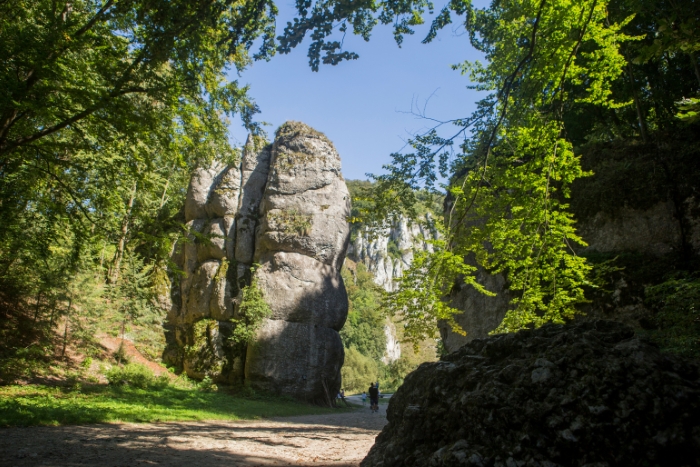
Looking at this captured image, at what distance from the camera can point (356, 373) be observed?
4438cm

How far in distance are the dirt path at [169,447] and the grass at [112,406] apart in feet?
1.64

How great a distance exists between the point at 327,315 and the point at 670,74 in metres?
15.5

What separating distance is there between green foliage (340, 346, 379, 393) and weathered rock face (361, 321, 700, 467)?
41535mm

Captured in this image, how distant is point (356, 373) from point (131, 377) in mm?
34556

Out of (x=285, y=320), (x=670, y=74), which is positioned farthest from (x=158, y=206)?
(x=670, y=74)

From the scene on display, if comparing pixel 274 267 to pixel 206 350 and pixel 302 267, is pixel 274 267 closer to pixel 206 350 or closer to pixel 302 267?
pixel 302 267

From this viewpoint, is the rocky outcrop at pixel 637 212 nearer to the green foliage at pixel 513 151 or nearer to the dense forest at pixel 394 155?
the dense forest at pixel 394 155

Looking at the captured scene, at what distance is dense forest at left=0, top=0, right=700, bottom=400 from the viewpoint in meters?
4.23

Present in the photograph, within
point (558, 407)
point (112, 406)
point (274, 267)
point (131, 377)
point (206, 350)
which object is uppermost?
point (274, 267)

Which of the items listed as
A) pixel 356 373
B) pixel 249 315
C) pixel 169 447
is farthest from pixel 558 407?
pixel 356 373

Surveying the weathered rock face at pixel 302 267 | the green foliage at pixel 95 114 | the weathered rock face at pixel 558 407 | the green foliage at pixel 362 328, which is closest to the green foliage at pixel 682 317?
the weathered rock face at pixel 558 407

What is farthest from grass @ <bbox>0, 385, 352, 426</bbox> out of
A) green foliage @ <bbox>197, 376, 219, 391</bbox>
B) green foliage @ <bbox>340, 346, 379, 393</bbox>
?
green foliage @ <bbox>340, 346, 379, 393</bbox>

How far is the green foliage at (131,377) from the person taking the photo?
12.2 meters

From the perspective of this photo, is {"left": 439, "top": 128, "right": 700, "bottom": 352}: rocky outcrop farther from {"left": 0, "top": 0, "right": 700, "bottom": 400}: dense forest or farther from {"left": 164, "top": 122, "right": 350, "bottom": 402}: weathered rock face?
{"left": 164, "top": 122, "right": 350, "bottom": 402}: weathered rock face
